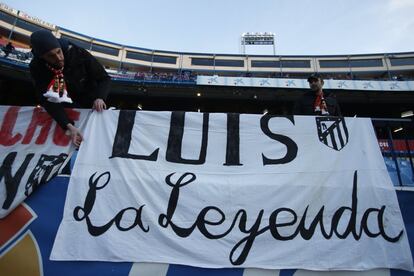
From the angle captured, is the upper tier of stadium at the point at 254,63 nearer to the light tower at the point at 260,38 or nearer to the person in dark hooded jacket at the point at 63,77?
the light tower at the point at 260,38

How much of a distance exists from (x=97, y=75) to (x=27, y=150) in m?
0.94

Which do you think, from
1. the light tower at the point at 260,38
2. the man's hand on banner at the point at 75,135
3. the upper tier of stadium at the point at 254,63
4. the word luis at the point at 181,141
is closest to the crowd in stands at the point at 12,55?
the upper tier of stadium at the point at 254,63

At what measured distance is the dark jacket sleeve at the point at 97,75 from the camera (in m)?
2.40

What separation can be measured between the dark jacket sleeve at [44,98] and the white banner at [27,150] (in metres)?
0.14

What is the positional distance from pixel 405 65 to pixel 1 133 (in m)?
36.3

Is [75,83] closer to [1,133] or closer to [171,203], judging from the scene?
[1,133]

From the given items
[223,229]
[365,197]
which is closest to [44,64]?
[223,229]

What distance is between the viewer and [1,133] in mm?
2328

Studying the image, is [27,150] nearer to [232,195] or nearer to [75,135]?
[75,135]

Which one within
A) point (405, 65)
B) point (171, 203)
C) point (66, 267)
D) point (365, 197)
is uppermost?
point (405, 65)

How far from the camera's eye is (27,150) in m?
2.25

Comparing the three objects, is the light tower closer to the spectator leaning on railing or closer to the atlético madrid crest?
the spectator leaning on railing

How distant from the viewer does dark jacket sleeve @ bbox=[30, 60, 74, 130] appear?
2225 millimetres

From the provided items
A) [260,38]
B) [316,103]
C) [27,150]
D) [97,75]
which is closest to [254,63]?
[260,38]
